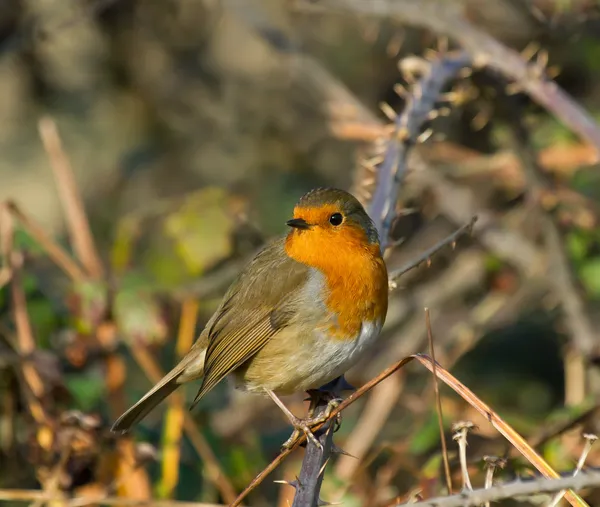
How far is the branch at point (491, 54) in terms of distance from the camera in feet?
11.2

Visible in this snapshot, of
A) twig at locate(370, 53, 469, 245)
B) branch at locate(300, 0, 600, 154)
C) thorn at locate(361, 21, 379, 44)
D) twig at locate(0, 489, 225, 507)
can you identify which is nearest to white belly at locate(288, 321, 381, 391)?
twig at locate(370, 53, 469, 245)

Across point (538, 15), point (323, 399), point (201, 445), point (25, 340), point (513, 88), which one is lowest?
point (201, 445)

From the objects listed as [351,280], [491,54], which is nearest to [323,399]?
[351,280]

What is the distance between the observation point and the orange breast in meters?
3.12

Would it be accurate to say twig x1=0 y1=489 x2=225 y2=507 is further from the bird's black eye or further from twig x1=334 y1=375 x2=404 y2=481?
twig x1=334 y1=375 x2=404 y2=481

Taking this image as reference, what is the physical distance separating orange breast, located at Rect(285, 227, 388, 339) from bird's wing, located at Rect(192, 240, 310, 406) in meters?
0.12

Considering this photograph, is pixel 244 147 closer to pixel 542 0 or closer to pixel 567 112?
pixel 542 0

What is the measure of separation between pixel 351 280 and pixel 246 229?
1233mm

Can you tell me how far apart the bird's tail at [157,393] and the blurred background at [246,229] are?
8 centimetres

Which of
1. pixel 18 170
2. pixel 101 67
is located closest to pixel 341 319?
pixel 101 67

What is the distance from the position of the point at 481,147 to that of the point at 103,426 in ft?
9.81

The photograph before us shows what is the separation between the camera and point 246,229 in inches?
170

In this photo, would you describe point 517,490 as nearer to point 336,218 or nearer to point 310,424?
point 310,424

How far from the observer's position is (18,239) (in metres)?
3.66
